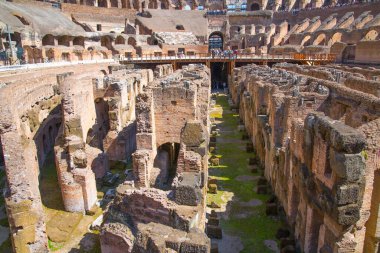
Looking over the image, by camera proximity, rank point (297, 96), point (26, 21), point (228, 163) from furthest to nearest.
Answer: point (26, 21) < point (228, 163) < point (297, 96)

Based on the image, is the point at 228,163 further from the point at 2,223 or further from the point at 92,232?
the point at 2,223

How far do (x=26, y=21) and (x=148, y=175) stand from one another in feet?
111

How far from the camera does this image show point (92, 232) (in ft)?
31.0

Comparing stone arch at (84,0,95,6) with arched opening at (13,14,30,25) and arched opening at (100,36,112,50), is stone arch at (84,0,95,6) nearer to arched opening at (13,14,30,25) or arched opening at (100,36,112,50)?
arched opening at (100,36,112,50)

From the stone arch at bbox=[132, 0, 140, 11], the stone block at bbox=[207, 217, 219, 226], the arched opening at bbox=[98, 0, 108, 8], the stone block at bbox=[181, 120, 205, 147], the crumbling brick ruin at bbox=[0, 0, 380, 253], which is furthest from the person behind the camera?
the stone arch at bbox=[132, 0, 140, 11]

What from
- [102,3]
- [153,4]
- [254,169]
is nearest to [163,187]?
[254,169]

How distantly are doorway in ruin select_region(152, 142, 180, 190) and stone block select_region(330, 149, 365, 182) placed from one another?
5872 millimetres

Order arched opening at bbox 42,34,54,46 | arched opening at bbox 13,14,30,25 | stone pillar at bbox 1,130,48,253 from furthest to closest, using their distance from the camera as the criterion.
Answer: arched opening at bbox 42,34,54,46 < arched opening at bbox 13,14,30,25 < stone pillar at bbox 1,130,48,253

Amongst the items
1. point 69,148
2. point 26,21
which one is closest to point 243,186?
point 69,148

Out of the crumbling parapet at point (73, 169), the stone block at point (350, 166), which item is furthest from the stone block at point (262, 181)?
the stone block at point (350, 166)

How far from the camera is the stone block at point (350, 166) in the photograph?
18.4ft

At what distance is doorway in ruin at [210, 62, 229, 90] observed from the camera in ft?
145

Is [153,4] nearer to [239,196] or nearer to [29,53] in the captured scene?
[29,53]

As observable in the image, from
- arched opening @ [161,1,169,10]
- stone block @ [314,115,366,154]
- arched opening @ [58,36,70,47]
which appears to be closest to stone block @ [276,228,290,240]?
stone block @ [314,115,366,154]
